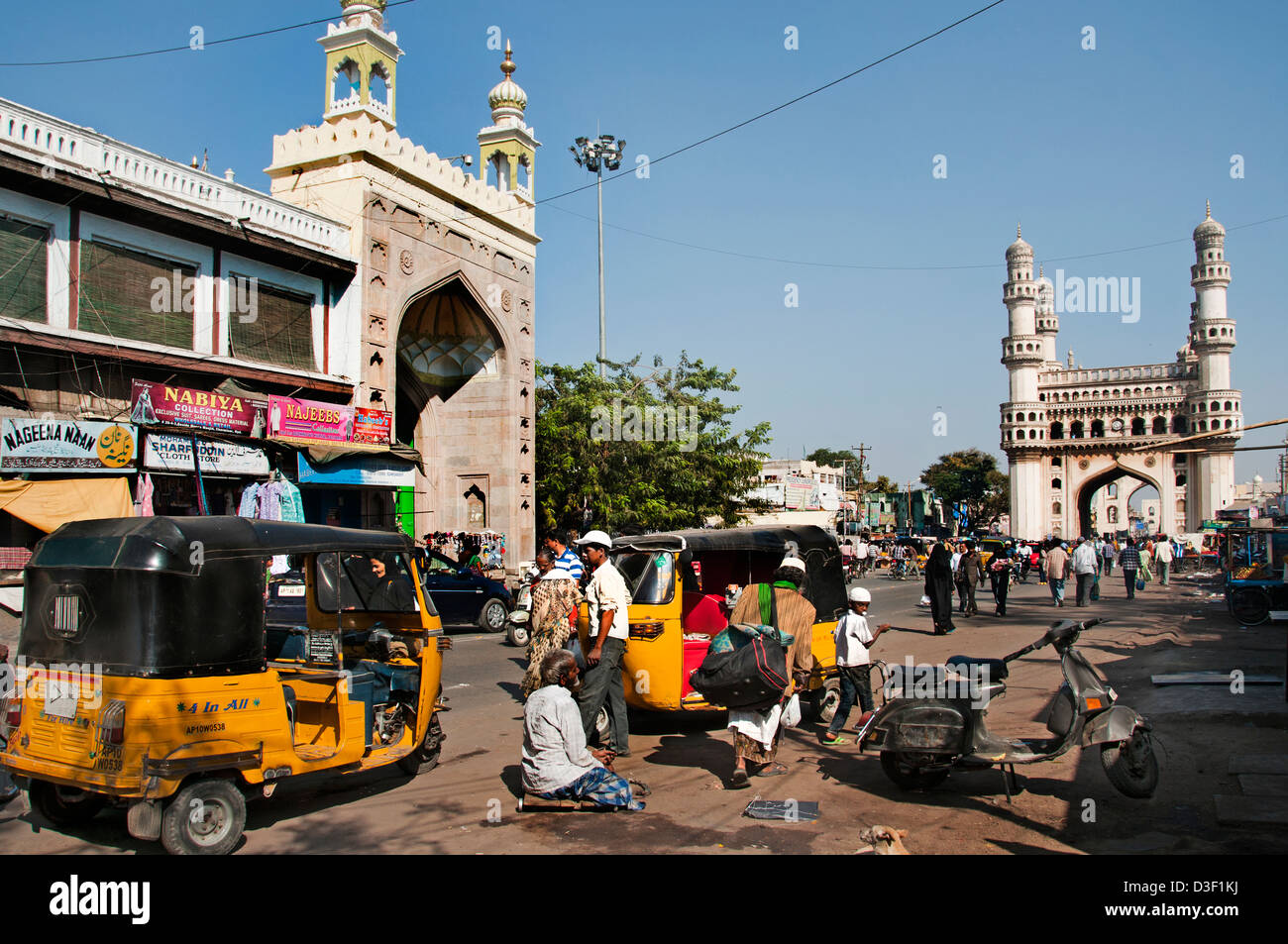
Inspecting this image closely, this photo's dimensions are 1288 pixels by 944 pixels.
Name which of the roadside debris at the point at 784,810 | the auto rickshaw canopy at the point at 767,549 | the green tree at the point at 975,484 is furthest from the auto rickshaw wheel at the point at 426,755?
the green tree at the point at 975,484

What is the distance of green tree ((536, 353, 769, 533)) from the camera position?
86.2 ft

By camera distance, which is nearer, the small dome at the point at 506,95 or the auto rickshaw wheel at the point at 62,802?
the auto rickshaw wheel at the point at 62,802

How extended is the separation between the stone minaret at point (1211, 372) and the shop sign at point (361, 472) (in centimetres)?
6603

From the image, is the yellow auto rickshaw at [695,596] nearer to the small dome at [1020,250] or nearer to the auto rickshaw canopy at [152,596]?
the auto rickshaw canopy at [152,596]

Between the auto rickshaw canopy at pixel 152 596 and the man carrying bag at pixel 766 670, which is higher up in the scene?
the auto rickshaw canopy at pixel 152 596

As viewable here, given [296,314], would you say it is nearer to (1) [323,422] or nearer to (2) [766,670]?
(1) [323,422]

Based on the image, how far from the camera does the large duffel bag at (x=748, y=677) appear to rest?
19.9 feet

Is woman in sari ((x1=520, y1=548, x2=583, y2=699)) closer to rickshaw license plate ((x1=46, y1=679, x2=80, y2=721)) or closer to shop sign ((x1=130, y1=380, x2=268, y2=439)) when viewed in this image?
rickshaw license plate ((x1=46, y1=679, x2=80, y2=721))

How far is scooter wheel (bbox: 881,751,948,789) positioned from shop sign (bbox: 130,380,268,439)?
1315cm

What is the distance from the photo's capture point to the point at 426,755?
6.80 m

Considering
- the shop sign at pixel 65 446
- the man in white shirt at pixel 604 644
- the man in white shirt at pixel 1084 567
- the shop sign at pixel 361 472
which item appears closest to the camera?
the man in white shirt at pixel 604 644

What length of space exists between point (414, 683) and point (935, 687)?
3.71 meters

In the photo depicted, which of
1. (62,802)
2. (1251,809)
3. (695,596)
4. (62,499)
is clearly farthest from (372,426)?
(1251,809)
